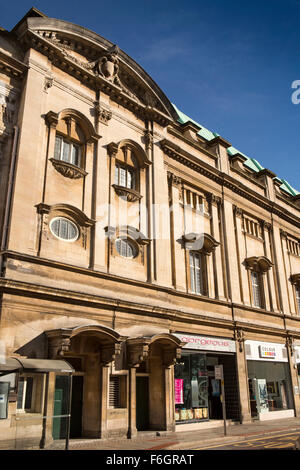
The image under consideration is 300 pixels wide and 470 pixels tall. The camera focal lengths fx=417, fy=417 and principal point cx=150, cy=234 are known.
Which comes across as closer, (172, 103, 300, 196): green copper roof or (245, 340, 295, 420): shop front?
(245, 340, 295, 420): shop front

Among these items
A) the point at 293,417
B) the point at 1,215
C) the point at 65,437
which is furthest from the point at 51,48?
the point at 293,417

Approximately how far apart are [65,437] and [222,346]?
13377 millimetres

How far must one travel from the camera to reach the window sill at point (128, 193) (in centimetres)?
2125

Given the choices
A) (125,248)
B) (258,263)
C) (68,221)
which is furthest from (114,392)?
(258,263)

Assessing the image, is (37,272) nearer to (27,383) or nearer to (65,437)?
(27,383)

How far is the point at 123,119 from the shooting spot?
23172 millimetres

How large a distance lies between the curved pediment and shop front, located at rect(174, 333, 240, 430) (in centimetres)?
1335

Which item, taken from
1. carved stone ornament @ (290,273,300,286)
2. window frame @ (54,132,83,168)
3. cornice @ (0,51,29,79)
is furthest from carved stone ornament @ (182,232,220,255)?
cornice @ (0,51,29,79)

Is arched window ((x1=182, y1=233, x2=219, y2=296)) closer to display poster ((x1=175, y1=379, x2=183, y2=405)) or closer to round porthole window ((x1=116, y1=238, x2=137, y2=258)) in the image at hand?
round porthole window ((x1=116, y1=238, x2=137, y2=258))

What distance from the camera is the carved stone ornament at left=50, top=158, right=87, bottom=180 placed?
18.8 m

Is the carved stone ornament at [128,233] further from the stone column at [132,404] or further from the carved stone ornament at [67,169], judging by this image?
the stone column at [132,404]

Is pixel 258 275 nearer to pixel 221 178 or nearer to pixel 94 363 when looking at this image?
pixel 221 178

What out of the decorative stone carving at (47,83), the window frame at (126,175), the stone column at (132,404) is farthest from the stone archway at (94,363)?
the decorative stone carving at (47,83)

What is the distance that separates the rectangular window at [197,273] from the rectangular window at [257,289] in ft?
18.8
